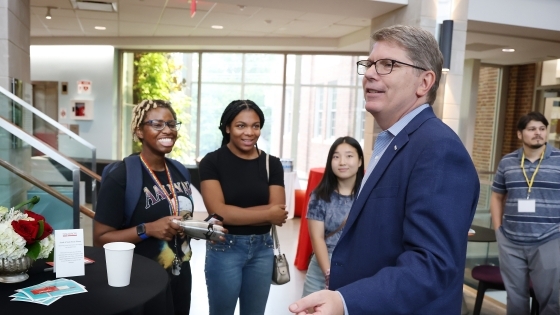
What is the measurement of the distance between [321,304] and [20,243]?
1142mm

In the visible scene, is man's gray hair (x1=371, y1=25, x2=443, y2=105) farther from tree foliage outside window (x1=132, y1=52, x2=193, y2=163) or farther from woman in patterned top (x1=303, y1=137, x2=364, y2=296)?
tree foliage outside window (x1=132, y1=52, x2=193, y2=163)

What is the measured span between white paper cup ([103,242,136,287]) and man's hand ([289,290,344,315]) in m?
0.86

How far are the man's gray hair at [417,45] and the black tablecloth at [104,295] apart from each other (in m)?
1.16

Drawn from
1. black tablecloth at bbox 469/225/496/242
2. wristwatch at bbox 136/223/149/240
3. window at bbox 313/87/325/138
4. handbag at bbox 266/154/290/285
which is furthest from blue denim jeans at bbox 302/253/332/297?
window at bbox 313/87/325/138

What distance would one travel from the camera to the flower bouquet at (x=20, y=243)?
152 cm

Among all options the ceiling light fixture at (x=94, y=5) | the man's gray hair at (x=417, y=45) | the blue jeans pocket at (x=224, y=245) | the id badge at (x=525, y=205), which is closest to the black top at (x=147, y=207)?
the blue jeans pocket at (x=224, y=245)

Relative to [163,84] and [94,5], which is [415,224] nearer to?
[94,5]

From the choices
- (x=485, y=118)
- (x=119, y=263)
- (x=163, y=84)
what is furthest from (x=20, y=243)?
(x=485, y=118)

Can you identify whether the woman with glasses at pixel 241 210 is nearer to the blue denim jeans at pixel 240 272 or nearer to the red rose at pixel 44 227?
the blue denim jeans at pixel 240 272

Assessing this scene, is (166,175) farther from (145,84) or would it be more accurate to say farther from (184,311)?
(145,84)

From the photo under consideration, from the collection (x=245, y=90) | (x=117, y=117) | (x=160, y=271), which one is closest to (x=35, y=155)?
(x=160, y=271)

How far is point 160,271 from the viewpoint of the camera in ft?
5.96

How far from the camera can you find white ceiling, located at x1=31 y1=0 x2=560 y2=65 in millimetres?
6164

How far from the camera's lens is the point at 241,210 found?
7.28 feet
